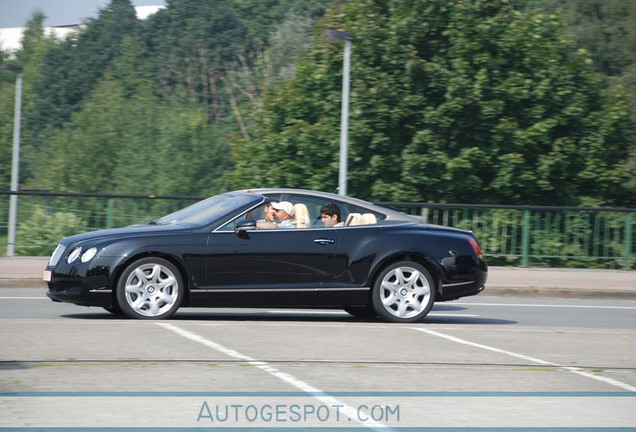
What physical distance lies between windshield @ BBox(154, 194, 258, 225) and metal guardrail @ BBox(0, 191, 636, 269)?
7527 millimetres

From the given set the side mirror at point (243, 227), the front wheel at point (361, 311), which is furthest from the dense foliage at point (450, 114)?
the side mirror at point (243, 227)

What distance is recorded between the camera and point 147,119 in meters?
60.8

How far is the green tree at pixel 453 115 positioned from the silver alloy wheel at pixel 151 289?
57.0ft

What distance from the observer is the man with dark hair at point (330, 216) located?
1123 cm

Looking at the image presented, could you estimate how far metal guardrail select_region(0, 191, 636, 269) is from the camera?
62.6 feet

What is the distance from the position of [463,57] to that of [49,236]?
45.9 feet

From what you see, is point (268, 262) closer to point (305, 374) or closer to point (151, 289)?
point (151, 289)

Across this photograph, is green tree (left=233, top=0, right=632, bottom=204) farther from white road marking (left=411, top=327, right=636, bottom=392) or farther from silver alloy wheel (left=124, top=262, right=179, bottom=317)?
white road marking (left=411, top=327, right=636, bottom=392)

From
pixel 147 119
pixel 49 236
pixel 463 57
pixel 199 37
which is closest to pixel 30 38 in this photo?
pixel 199 37

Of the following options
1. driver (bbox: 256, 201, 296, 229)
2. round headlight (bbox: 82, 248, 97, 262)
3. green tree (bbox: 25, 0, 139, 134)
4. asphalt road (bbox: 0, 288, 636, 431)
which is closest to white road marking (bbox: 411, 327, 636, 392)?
asphalt road (bbox: 0, 288, 636, 431)

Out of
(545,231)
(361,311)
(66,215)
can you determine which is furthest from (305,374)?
(545,231)

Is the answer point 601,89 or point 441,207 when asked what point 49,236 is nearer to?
point 441,207

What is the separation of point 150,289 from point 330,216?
2008mm

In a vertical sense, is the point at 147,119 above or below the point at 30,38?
below
